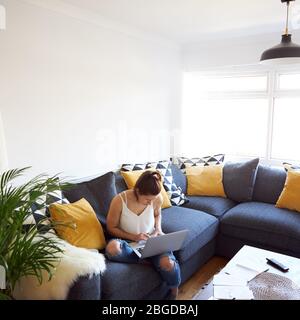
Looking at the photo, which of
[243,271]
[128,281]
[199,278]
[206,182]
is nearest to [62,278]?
[128,281]

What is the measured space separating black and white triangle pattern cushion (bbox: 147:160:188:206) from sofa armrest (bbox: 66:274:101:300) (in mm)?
1665

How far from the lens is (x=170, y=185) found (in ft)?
11.4

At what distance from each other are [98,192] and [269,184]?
187cm

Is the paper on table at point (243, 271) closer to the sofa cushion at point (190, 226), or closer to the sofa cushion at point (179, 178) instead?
the sofa cushion at point (190, 226)

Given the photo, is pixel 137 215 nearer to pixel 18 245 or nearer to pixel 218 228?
pixel 18 245

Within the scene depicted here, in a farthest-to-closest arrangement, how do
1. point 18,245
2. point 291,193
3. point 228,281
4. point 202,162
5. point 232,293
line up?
point 202,162 < point 291,193 < point 228,281 < point 232,293 < point 18,245

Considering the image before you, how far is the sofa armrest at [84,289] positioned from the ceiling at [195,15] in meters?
2.11

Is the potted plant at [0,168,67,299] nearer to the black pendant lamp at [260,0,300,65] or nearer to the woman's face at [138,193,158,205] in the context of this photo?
the woman's face at [138,193,158,205]

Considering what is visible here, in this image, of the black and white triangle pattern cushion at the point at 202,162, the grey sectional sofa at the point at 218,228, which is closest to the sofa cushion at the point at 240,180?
the grey sectional sofa at the point at 218,228

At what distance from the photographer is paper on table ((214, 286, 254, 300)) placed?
5.80 ft

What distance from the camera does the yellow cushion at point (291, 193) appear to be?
3.14 m

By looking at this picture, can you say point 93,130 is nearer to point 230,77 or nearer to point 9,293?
point 9,293

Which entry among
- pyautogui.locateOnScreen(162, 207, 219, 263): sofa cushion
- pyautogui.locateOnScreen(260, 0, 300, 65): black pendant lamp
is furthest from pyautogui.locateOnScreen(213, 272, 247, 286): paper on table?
pyautogui.locateOnScreen(260, 0, 300, 65): black pendant lamp

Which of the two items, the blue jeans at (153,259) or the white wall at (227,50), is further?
the white wall at (227,50)
